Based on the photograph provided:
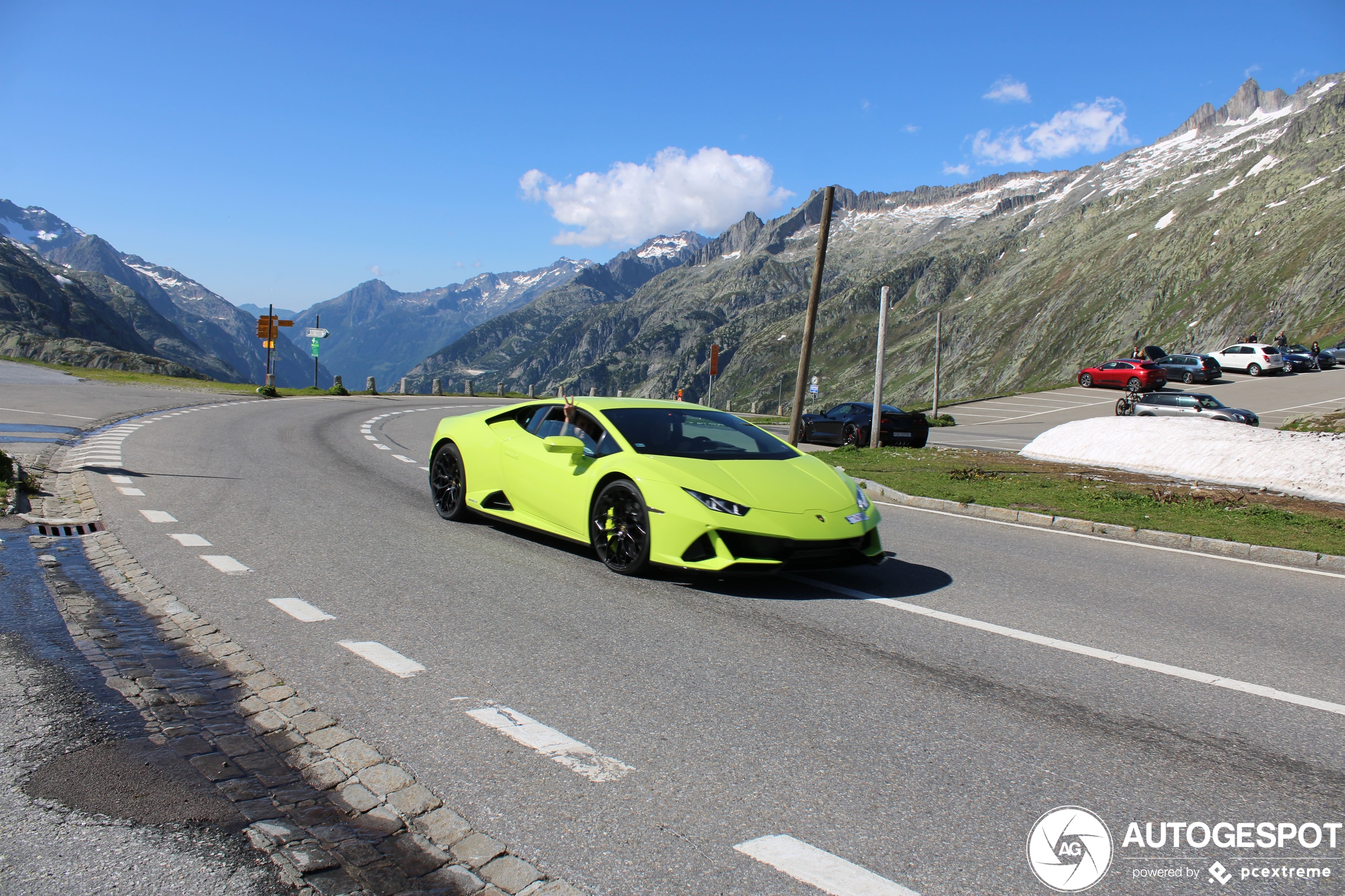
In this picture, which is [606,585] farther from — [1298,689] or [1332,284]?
[1332,284]

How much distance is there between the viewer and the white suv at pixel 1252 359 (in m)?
53.8

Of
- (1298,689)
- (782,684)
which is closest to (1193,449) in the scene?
(1298,689)

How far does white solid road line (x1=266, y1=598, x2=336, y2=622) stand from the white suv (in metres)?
58.7

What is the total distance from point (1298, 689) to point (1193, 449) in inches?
485

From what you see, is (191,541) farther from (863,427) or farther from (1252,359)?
(1252,359)

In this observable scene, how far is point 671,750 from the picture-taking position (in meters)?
3.57

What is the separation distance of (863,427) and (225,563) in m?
19.5

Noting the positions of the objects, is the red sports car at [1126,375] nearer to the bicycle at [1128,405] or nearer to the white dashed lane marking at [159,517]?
the bicycle at [1128,405]

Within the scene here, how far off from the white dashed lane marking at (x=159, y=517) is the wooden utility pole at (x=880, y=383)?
14755 millimetres

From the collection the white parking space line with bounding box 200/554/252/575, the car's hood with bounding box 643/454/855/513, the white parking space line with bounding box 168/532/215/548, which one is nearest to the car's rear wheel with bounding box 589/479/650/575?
the car's hood with bounding box 643/454/855/513

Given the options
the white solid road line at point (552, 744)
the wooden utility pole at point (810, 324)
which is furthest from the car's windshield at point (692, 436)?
the wooden utility pole at point (810, 324)

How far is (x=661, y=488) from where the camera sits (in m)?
6.45

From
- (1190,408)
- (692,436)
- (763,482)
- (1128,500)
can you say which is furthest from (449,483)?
(1190,408)

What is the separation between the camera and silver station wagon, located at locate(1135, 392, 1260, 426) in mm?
29203
